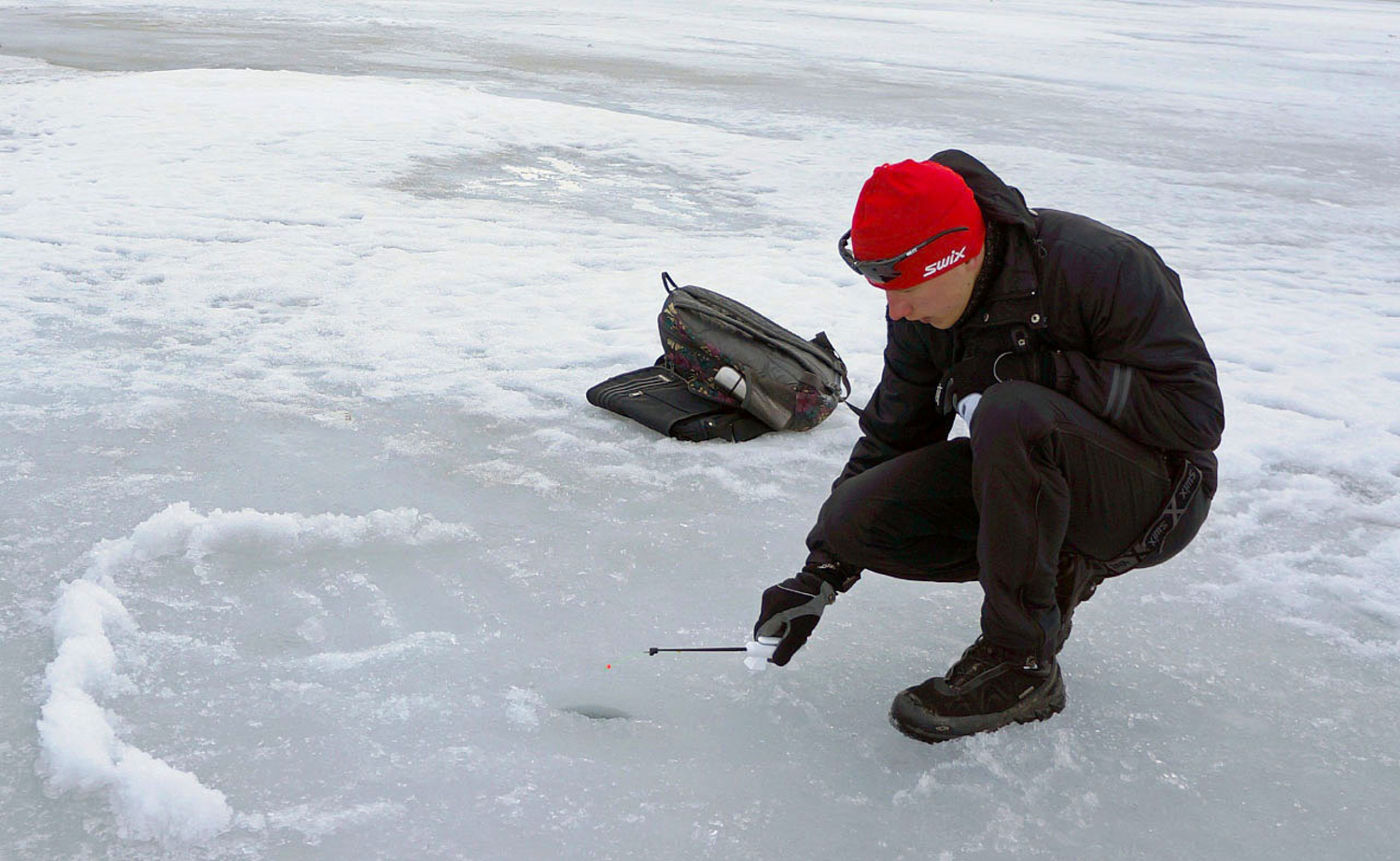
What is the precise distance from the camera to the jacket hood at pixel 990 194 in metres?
1.91

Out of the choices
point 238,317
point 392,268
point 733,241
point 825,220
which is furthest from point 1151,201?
point 238,317

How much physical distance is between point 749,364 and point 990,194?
62.6 inches

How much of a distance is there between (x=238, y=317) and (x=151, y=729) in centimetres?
261

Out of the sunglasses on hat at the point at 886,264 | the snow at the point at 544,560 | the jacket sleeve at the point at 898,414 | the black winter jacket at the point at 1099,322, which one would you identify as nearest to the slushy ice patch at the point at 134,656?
the snow at the point at 544,560

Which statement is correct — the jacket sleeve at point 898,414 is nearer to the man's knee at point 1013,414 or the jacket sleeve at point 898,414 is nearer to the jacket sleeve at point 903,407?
the jacket sleeve at point 903,407

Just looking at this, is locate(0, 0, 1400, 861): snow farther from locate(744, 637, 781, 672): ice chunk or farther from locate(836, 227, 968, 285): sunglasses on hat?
locate(836, 227, 968, 285): sunglasses on hat

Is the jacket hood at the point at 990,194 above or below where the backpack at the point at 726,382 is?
above

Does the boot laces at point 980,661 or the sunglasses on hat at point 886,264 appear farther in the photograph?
the boot laces at point 980,661

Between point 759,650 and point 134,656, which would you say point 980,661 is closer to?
point 759,650

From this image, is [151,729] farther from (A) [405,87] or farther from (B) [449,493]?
(A) [405,87]

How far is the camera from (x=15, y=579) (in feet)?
7.84

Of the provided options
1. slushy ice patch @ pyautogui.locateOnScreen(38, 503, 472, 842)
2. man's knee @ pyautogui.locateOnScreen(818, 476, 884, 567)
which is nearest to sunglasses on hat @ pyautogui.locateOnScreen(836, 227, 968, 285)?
man's knee @ pyautogui.locateOnScreen(818, 476, 884, 567)

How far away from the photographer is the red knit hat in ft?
5.99

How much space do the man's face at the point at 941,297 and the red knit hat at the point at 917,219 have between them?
2 cm
